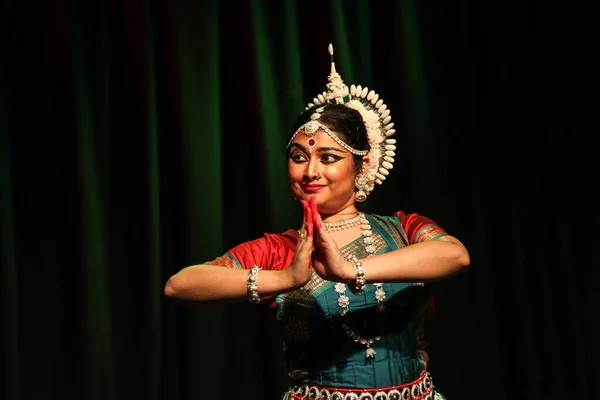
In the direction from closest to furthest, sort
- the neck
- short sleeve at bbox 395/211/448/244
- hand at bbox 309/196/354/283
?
hand at bbox 309/196/354/283 < short sleeve at bbox 395/211/448/244 < the neck

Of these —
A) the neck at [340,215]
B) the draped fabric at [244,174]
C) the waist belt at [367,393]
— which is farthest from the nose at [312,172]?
the draped fabric at [244,174]

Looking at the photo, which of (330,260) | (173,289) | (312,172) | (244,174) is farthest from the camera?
(244,174)

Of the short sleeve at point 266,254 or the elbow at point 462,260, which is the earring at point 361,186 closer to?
the short sleeve at point 266,254

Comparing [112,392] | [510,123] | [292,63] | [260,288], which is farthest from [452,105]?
[112,392]

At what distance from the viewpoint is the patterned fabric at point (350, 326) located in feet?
5.23

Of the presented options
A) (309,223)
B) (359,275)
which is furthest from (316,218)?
(359,275)

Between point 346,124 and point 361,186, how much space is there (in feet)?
0.56

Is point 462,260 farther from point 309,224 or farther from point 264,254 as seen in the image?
point 264,254

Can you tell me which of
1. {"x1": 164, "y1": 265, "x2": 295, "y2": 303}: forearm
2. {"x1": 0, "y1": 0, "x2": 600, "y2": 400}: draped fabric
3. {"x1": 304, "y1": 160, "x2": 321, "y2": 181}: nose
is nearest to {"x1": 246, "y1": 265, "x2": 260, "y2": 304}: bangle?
{"x1": 164, "y1": 265, "x2": 295, "y2": 303}: forearm

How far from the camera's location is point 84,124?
7.62ft

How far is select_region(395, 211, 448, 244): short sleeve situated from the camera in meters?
1.63

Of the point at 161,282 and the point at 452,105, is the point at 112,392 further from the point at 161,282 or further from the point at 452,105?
the point at 452,105

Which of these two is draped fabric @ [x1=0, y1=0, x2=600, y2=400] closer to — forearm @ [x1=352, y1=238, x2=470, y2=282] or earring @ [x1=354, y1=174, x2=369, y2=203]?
earring @ [x1=354, y1=174, x2=369, y2=203]

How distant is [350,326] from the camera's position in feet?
5.23
